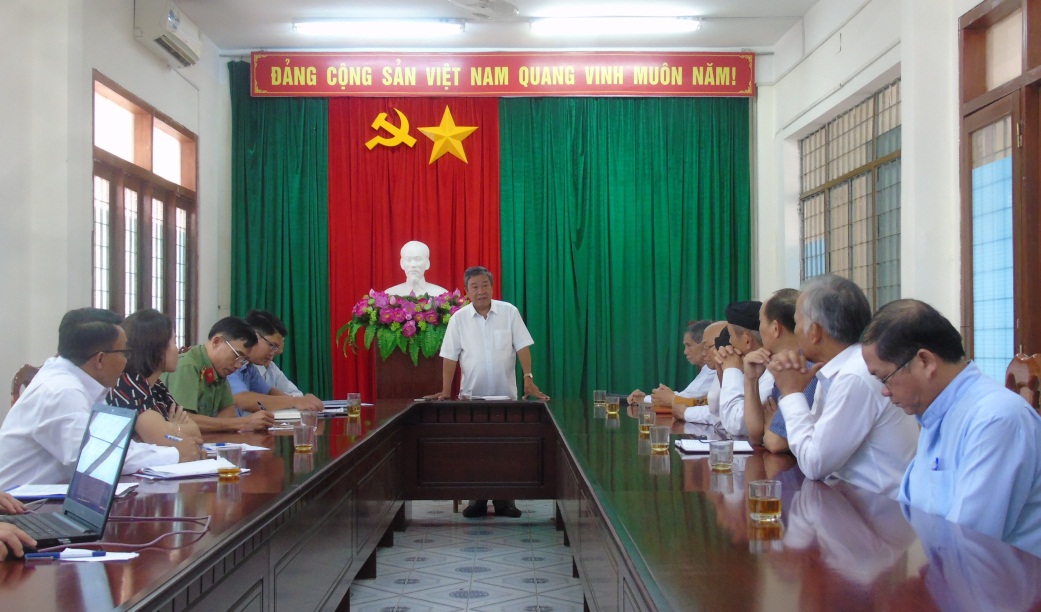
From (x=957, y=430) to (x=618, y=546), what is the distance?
2.54 feet

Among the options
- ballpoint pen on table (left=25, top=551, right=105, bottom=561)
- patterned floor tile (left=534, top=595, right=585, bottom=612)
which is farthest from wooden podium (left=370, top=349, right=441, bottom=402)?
ballpoint pen on table (left=25, top=551, right=105, bottom=561)

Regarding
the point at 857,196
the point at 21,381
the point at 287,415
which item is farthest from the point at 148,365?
the point at 857,196

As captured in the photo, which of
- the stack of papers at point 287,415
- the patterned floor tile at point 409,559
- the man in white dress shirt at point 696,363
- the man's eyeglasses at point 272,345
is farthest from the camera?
the man in white dress shirt at point 696,363

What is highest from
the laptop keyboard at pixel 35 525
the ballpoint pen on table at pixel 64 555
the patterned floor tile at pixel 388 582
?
the laptop keyboard at pixel 35 525

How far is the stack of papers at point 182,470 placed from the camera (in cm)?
254

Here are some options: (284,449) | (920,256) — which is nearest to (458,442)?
(284,449)

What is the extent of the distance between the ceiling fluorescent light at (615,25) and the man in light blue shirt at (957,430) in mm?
5718

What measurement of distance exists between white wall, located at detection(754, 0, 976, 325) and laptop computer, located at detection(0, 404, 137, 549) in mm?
4509

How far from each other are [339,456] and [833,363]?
1579 millimetres

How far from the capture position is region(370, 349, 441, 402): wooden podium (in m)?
6.21

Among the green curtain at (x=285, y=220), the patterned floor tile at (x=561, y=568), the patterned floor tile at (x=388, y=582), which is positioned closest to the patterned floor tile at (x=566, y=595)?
the patterned floor tile at (x=561, y=568)

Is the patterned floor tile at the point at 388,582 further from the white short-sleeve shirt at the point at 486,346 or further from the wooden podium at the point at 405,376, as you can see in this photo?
the wooden podium at the point at 405,376

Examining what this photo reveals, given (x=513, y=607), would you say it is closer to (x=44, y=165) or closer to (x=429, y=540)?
(x=429, y=540)

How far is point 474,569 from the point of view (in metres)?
4.45
